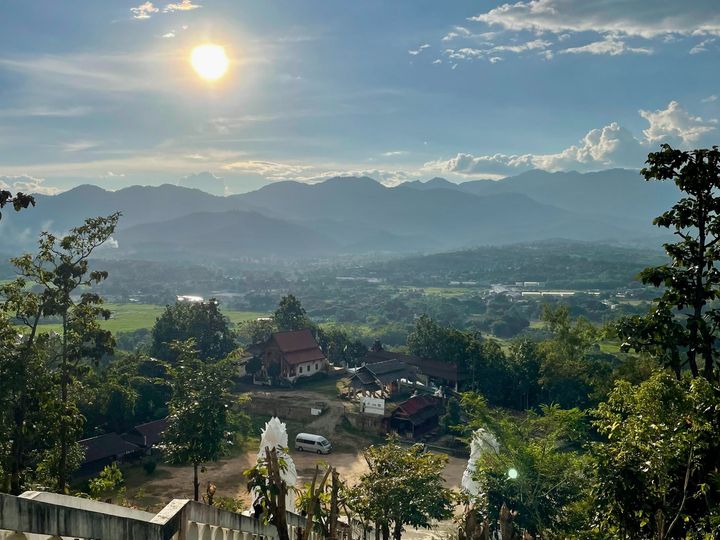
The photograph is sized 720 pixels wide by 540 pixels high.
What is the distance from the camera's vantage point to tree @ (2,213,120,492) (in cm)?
1525

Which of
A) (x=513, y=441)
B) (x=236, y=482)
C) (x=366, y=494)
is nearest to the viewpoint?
(x=366, y=494)

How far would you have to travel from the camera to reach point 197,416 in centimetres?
2069

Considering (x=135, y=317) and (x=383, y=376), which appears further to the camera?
(x=135, y=317)

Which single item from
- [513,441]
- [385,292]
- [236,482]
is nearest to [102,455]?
[236,482]

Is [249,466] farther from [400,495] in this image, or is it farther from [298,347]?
[298,347]

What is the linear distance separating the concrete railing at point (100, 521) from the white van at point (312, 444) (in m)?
30.8

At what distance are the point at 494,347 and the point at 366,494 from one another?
32142 millimetres

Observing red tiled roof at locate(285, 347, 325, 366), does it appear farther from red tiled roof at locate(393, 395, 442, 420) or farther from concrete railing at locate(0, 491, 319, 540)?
concrete railing at locate(0, 491, 319, 540)

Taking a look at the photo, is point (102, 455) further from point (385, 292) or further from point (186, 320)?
point (385, 292)

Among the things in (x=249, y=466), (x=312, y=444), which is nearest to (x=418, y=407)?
(x=312, y=444)

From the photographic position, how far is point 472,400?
22812 mm

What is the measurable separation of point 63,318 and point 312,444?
74.2ft

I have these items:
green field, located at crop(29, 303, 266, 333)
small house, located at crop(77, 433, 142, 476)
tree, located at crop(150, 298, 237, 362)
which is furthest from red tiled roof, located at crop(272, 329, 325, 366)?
green field, located at crop(29, 303, 266, 333)

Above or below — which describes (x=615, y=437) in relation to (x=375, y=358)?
above
